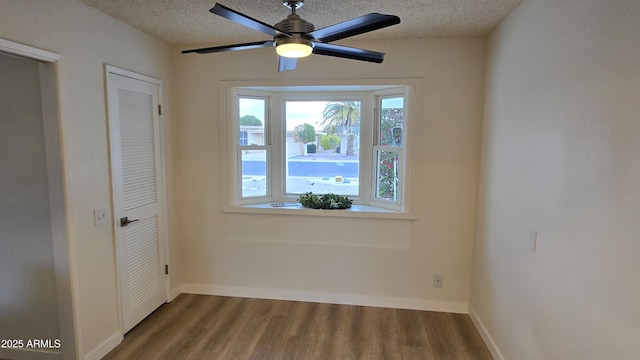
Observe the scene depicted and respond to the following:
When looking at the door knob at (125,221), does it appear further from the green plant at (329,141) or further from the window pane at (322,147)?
the green plant at (329,141)

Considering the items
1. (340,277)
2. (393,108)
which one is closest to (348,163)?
(393,108)

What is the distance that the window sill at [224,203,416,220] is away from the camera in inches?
129

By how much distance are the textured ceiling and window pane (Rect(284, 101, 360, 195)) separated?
3.01 ft

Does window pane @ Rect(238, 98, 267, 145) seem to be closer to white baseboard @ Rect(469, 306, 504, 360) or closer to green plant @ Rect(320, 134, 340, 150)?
green plant @ Rect(320, 134, 340, 150)

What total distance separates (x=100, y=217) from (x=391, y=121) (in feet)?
8.74

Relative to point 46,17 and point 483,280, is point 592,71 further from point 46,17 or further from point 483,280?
point 46,17

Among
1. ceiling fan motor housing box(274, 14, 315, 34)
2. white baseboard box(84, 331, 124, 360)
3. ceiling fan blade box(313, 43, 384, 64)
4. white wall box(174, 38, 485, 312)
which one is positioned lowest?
white baseboard box(84, 331, 124, 360)

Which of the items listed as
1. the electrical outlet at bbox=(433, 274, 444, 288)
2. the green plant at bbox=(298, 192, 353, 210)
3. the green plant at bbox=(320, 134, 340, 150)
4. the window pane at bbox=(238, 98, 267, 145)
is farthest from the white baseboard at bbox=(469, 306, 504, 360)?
the window pane at bbox=(238, 98, 267, 145)

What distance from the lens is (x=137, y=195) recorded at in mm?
2916

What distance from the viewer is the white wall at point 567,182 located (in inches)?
51.6

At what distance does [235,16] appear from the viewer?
1630mm

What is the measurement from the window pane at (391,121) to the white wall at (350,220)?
30 centimetres

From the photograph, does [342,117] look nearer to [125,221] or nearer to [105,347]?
[125,221]

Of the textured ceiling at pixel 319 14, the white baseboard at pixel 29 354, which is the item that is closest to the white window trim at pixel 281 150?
the textured ceiling at pixel 319 14
